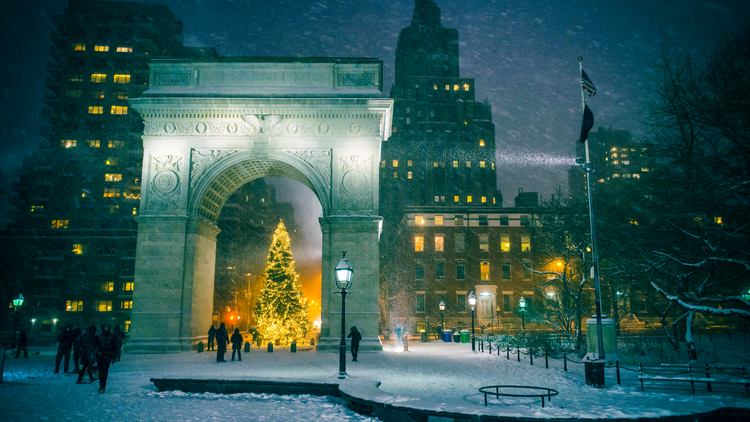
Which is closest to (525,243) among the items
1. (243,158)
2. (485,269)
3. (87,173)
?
(485,269)

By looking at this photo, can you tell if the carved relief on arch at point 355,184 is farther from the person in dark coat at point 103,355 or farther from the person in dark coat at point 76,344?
the person in dark coat at point 103,355

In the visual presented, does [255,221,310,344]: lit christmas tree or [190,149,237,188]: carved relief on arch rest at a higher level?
[190,149,237,188]: carved relief on arch

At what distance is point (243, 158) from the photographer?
28.6m

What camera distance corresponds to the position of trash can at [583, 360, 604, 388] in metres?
14.1

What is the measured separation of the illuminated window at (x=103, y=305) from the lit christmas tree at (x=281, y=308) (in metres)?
38.1

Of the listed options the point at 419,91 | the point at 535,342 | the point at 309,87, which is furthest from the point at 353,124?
the point at 419,91

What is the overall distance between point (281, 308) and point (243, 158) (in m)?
12.8

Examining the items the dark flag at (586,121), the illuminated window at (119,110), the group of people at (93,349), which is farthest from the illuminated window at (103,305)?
the dark flag at (586,121)

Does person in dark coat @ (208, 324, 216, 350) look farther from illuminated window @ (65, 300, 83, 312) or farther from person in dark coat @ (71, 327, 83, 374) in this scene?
illuminated window @ (65, 300, 83, 312)

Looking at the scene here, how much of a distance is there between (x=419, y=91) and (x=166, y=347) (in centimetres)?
8308

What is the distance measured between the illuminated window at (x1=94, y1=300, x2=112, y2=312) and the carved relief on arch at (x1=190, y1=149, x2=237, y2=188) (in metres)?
46.7

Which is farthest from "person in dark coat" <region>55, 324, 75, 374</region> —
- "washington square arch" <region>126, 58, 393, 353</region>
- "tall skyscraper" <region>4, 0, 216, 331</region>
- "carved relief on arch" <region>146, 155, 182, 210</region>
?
"tall skyscraper" <region>4, 0, 216, 331</region>

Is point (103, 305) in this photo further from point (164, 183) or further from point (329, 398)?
point (329, 398)

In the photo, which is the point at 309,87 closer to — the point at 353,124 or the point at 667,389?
the point at 353,124
